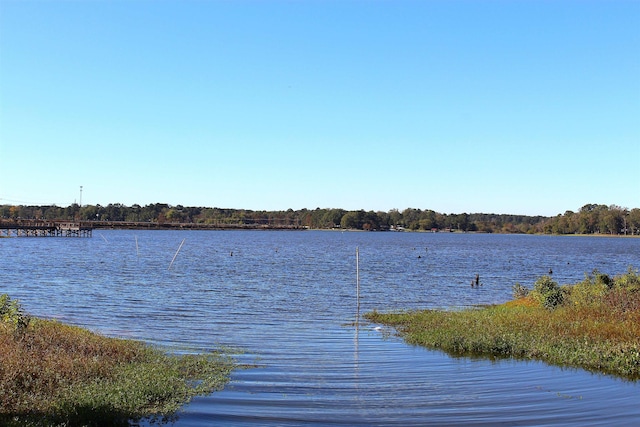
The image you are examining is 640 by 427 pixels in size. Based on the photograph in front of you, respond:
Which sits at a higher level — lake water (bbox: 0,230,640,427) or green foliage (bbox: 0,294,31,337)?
green foliage (bbox: 0,294,31,337)

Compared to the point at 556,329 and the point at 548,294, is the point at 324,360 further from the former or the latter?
the point at 548,294

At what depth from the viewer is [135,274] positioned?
6112 centimetres

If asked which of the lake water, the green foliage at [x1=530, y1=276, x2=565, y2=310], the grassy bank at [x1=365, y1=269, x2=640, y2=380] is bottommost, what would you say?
the lake water

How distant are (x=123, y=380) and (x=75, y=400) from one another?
7.63ft

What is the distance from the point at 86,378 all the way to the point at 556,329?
56.3 feet

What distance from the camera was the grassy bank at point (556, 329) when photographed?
20406 mm

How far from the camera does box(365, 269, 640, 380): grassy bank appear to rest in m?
20.4

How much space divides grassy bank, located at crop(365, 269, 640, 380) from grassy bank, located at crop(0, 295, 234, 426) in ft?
30.5

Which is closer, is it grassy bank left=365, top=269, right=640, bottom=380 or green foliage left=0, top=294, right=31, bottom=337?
green foliage left=0, top=294, right=31, bottom=337

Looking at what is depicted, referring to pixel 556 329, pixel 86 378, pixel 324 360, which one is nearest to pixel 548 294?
A: pixel 556 329

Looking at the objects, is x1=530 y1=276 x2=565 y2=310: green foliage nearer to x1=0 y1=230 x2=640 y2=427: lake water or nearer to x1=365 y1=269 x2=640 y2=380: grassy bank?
x1=365 y1=269 x2=640 y2=380: grassy bank

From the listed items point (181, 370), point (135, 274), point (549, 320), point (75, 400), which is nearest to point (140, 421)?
point (75, 400)

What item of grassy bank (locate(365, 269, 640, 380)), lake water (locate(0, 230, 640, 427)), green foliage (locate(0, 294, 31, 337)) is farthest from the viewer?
grassy bank (locate(365, 269, 640, 380))

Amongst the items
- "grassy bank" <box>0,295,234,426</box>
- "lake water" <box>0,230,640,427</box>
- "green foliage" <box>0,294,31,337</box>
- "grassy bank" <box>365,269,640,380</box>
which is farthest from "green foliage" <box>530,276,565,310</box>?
"green foliage" <box>0,294,31,337</box>
